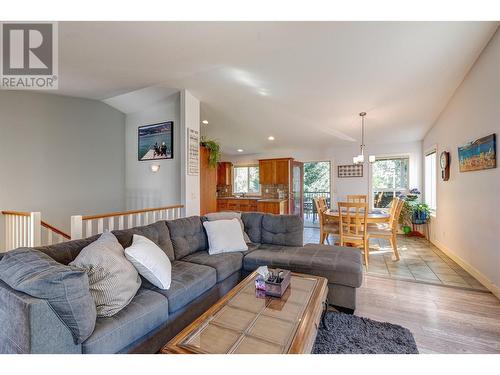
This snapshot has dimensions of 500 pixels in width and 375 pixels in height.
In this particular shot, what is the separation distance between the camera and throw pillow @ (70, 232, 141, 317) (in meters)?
1.40

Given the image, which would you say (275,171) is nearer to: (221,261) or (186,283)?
(221,261)

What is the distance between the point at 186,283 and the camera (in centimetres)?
187

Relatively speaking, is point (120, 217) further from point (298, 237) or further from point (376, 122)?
point (376, 122)

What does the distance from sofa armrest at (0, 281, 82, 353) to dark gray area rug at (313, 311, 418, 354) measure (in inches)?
61.5

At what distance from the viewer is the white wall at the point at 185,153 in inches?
148

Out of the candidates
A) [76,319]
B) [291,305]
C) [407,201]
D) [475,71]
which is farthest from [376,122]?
[76,319]

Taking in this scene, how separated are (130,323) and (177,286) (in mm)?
455

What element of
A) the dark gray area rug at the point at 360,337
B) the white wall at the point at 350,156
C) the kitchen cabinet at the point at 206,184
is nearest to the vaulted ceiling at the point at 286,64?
the kitchen cabinet at the point at 206,184

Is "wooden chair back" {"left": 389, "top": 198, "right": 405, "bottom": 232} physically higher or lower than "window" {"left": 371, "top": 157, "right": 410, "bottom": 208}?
lower

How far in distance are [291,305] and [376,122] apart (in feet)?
14.8

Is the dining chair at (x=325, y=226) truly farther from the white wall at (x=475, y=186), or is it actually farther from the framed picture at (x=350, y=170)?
the framed picture at (x=350, y=170)

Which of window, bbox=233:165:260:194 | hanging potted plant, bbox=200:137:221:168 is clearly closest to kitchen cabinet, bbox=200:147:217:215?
hanging potted plant, bbox=200:137:221:168

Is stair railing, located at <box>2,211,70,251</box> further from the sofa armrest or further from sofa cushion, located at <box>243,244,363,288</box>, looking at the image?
sofa cushion, located at <box>243,244,363,288</box>
